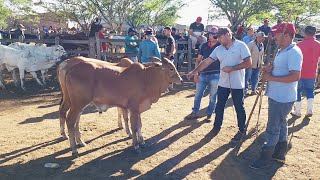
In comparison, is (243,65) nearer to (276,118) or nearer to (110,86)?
(276,118)

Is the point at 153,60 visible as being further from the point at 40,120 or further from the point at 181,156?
the point at 40,120

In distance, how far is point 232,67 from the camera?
596cm

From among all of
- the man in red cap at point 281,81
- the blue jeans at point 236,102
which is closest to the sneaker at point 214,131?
the blue jeans at point 236,102

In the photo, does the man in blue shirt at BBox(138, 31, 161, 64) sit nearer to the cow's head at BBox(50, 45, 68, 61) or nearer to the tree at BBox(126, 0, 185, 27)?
the cow's head at BBox(50, 45, 68, 61)

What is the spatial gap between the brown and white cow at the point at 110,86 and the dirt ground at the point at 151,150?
42 cm

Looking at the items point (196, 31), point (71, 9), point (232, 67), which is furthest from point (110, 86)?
point (71, 9)

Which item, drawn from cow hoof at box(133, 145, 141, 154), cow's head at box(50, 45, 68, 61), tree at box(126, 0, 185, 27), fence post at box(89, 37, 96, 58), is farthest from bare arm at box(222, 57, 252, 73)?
tree at box(126, 0, 185, 27)

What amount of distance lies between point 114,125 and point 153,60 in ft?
6.35

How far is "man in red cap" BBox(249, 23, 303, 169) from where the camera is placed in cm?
461

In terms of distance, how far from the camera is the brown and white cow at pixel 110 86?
5.61 metres

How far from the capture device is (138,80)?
5.96 m

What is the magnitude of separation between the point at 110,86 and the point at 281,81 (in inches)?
110

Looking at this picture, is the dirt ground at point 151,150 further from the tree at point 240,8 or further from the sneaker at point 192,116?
the tree at point 240,8

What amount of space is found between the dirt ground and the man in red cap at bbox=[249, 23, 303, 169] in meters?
0.55
